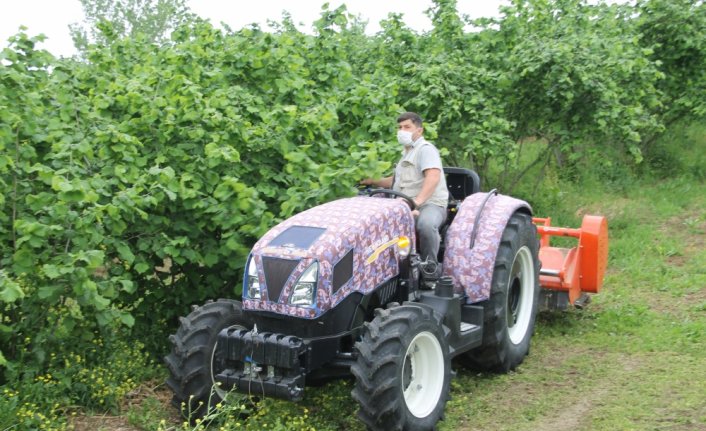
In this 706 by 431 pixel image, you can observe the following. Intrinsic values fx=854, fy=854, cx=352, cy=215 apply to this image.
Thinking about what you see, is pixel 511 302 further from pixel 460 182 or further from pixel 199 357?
pixel 199 357

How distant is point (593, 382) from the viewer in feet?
21.1

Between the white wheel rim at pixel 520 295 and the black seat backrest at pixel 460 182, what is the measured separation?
2.29ft

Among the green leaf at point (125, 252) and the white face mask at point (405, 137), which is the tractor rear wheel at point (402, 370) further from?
the green leaf at point (125, 252)

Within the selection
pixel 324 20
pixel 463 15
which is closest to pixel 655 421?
pixel 324 20

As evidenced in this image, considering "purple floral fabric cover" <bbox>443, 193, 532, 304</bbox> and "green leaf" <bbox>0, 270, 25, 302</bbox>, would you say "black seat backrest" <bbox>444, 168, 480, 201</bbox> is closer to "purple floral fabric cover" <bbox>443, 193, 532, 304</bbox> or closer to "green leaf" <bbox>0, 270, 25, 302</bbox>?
"purple floral fabric cover" <bbox>443, 193, 532, 304</bbox>

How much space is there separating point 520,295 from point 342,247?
2.44 meters

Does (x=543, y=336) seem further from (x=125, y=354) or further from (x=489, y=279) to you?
(x=125, y=354)

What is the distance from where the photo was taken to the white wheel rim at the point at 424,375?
5.36m

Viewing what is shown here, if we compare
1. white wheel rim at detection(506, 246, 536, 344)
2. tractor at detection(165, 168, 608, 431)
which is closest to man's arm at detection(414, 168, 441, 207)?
tractor at detection(165, 168, 608, 431)

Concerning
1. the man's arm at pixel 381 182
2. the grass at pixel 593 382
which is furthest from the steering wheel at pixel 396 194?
the grass at pixel 593 382

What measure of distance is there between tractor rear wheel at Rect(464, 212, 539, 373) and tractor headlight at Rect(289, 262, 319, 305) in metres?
1.78

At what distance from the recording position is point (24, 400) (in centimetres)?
555

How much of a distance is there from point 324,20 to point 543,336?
3.57m

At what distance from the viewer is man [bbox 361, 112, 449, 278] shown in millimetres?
6168
